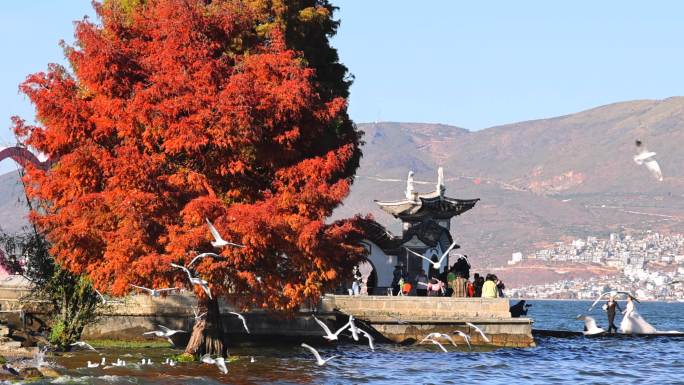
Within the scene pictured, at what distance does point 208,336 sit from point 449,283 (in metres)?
16.4

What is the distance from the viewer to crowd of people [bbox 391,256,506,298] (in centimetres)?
4834

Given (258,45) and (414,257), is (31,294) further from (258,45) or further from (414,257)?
(414,257)

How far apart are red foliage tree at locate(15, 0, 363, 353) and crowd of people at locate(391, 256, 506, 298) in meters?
10.8

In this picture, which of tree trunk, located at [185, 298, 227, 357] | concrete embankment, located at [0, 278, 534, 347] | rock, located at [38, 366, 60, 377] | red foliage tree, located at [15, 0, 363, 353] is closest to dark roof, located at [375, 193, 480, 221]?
concrete embankment, located at [0, 278, 534, 347]

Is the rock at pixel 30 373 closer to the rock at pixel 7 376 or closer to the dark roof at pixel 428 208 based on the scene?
the rock at pixel 7 376

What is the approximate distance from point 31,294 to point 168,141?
861cm

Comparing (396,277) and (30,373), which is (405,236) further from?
(30,373)

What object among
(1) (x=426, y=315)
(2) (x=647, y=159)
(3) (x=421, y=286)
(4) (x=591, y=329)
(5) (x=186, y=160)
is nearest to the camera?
(5) (x=186, y=160)

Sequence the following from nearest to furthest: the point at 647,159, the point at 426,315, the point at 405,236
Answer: the point at 647,159, the point at 426,315, the point at 405,236

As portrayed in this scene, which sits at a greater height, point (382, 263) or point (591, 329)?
point (382, 263)

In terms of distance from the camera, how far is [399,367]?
39.0 m

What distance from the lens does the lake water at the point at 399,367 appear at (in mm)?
33562

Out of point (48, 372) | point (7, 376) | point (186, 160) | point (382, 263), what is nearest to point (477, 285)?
point (382, 263)

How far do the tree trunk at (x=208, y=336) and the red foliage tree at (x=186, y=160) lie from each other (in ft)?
0.35
